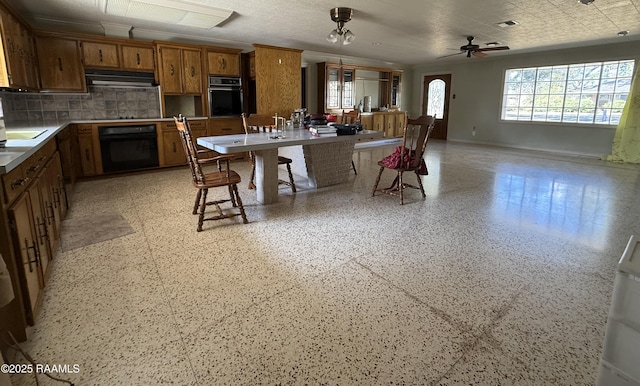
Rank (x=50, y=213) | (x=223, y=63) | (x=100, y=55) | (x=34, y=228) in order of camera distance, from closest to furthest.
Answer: (x=34, y=228), (x=50, y=213), (x=100, y=55), (x=223, y=63)

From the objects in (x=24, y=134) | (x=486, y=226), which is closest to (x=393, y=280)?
(x=486, y=226)

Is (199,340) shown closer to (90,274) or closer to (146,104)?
(90,274)

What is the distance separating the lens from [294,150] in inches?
188

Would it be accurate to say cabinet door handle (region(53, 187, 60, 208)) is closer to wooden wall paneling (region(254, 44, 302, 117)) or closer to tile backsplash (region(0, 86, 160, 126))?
tile backsplash (region(0, 86, 160, 126))

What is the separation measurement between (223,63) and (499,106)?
6.75 m

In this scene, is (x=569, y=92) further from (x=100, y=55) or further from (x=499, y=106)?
(x=100, y=55)

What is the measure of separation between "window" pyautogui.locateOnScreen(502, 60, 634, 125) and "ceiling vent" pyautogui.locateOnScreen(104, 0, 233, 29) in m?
7.08

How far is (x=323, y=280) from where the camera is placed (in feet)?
7.16

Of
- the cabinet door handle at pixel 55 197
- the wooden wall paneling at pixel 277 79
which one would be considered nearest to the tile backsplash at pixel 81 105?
the wooden wall paneling at pixel 277 79

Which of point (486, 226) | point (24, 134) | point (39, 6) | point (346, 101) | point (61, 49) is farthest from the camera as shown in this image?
point (346, 101)

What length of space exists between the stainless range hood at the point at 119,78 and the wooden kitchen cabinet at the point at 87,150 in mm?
780

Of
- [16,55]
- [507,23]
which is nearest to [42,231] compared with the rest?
[16,55]

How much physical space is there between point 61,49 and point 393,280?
536 centimetres

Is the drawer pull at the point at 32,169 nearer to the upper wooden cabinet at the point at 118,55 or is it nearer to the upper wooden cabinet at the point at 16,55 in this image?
the upper wooden cabinet at the point at 16,55
